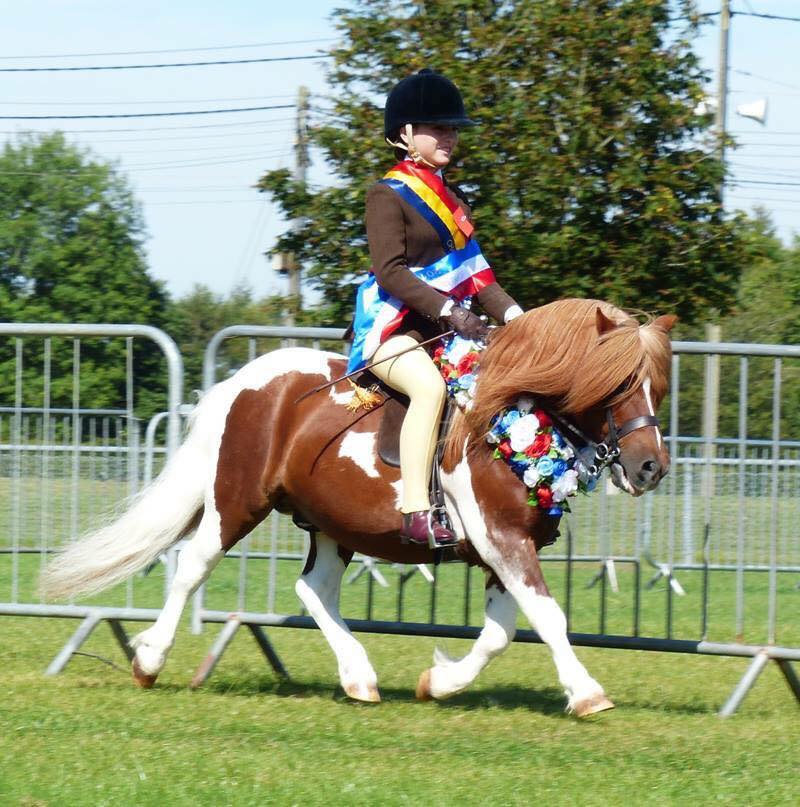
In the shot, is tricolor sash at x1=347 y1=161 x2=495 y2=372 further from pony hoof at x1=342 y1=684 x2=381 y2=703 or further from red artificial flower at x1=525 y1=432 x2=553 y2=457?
pony hoof at x1=342 y1=684 x2=381 y2=703

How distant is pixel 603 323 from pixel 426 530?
108cm

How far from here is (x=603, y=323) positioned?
5895 millimetres

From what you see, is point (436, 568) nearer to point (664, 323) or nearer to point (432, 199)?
point (664, 323)

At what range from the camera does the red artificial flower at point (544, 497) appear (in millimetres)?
5926

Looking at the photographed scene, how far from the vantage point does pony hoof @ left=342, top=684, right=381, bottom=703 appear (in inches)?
252

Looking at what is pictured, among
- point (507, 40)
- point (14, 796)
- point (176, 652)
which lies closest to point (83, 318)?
point (507, 40)

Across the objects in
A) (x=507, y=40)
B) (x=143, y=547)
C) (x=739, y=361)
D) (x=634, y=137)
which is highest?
(x=507, y=40)

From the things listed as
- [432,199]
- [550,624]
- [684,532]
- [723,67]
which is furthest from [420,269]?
[723,67]

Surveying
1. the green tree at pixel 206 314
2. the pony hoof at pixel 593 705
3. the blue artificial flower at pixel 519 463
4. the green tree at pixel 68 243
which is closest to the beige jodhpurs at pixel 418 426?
the blue artificial flower at pixel 519 463

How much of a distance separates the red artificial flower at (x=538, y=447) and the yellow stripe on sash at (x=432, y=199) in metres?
1.00

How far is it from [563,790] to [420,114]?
9.58 feet

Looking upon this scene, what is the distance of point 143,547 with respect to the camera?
6.79 metres

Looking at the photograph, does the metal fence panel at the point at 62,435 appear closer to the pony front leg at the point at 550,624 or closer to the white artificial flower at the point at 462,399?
the white artificial flower at the point at 462,399

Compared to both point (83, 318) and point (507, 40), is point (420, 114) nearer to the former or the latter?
point (507, 40)
